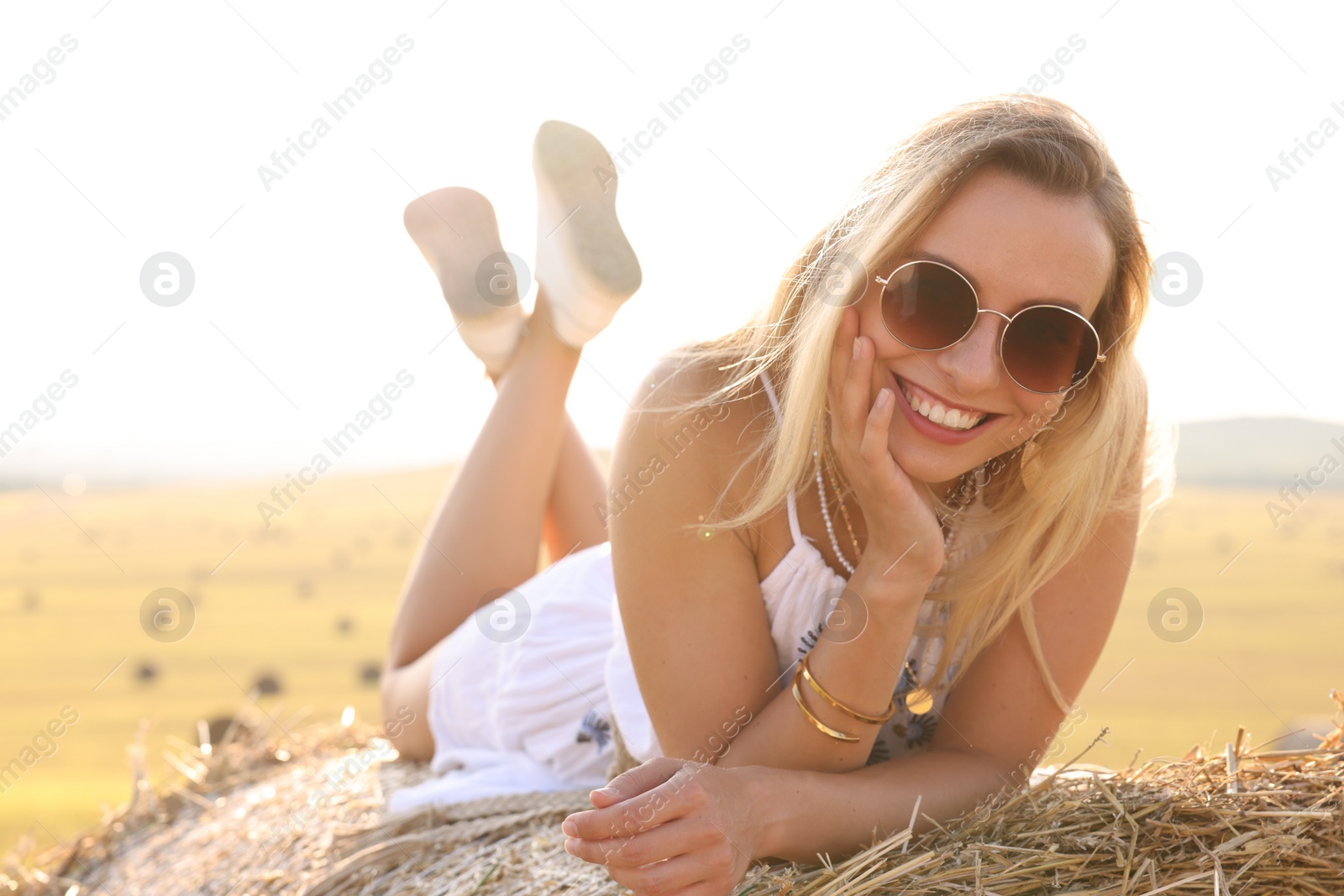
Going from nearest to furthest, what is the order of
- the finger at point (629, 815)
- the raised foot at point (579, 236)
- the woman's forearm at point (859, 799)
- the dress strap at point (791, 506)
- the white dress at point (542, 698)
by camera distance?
the finger at point (629, 815) → the woman's forearm at point (859, 799) → the dress strap at point (791, 506) → the white dress at point (542, 698) → the raised foot at point (579, 236)

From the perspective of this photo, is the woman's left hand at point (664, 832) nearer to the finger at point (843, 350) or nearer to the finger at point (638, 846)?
the finger at point (638, 846)

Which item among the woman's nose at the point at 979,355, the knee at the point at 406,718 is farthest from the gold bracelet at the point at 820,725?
the knee at the point at 406,718

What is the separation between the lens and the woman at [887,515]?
163 cm

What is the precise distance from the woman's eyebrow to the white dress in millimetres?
985

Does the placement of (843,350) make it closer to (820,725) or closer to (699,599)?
(699,599)

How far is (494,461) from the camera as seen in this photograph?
303 centimetres

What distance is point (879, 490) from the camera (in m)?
1.71

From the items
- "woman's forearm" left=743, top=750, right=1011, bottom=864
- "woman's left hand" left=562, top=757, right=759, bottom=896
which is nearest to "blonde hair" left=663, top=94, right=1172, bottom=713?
"woman's forearm" left=743, top=750, right=1011, bottom=864

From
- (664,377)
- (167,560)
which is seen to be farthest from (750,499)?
(167,560)

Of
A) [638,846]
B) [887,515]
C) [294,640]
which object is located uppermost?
[887,515]

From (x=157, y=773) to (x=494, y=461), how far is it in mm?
1900

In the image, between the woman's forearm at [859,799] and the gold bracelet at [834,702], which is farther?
the gold bracelet at [834,702]

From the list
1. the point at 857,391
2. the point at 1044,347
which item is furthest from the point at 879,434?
the point at 1044,347

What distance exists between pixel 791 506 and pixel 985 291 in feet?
1.99
